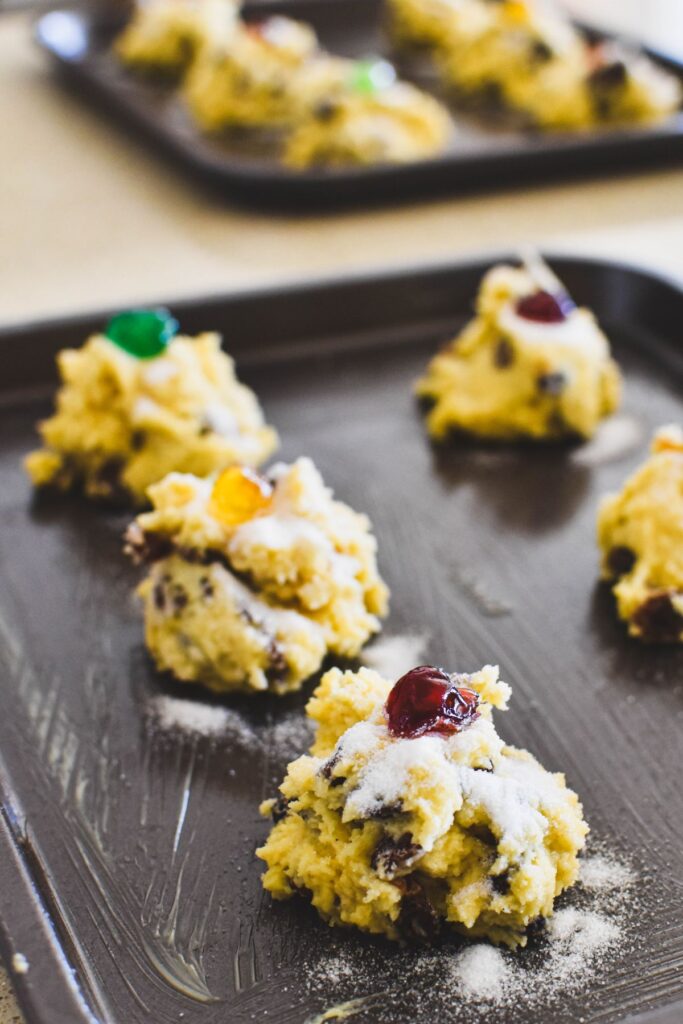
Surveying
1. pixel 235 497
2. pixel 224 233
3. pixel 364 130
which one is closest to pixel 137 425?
pixel 235 497

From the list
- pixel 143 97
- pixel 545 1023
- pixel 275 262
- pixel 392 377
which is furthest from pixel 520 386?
pixel 143 97

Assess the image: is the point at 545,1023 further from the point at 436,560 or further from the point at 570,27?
the point at 570,27

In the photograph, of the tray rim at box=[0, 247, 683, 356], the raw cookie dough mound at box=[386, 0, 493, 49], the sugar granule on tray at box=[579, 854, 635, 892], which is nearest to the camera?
the sugar granule on tray at box=[579, 854, 635, 892]

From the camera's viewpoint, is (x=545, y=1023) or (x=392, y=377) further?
(x=392, y=377)

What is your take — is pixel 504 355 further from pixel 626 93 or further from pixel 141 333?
pixel 626 93

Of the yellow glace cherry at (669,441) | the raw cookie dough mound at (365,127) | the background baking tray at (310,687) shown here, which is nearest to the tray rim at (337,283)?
the background baking tray at (310,687)

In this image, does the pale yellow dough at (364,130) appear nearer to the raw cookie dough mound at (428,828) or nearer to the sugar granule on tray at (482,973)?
the raw cookie dough mound at (428,828)

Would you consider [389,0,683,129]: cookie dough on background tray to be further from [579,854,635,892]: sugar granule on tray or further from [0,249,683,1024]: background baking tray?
[579,854,635,892]: sugar granule on tray

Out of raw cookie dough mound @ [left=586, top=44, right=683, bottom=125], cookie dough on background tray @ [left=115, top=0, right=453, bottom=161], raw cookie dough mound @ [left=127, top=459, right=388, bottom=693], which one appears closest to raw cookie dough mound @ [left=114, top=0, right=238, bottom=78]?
cookie dough on background tray @ [left=115, top=0, right=453, bottom=161]
